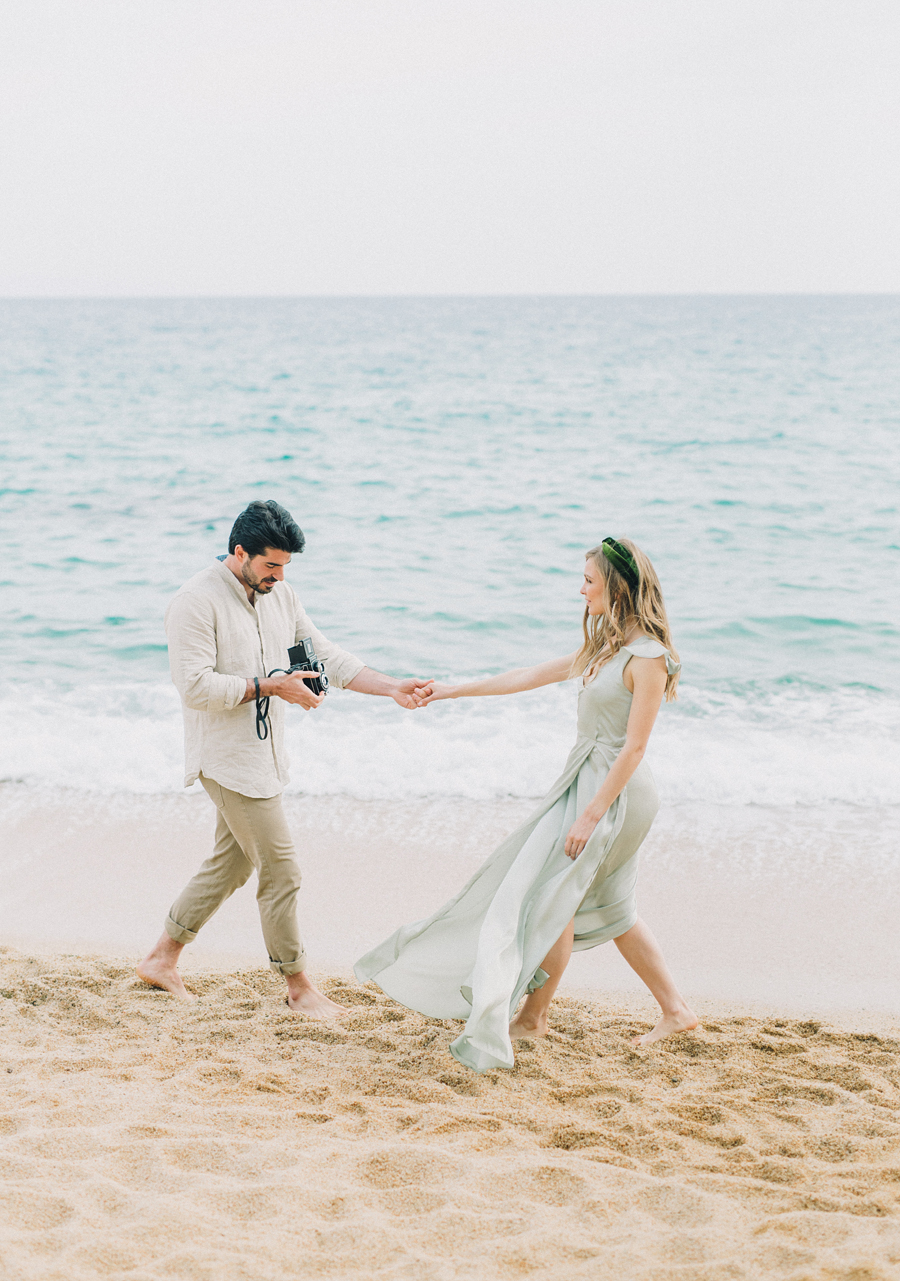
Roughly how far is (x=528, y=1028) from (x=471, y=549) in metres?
10.4

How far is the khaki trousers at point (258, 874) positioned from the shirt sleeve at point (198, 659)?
0.38 metres

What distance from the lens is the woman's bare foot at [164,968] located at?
425cm

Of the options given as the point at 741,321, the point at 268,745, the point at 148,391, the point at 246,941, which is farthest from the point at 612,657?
the point at 741,321

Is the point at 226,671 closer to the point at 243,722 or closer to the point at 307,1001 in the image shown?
the point at 243,722

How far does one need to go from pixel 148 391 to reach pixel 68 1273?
1213 inches

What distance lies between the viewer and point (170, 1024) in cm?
396

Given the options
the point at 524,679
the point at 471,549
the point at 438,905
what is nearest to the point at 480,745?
the point at 438,905

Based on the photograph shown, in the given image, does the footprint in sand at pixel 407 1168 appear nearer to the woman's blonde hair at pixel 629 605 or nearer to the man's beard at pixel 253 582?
the woman's blonde hair at pixel 629 605

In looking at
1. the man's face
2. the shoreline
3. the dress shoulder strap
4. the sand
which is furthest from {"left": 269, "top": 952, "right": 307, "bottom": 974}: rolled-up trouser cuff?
the dress shoulder strap

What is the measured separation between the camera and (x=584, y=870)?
12.2ft

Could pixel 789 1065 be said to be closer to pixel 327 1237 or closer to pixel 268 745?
pixel 327 1237

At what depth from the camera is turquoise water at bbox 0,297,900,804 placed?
7281 mm

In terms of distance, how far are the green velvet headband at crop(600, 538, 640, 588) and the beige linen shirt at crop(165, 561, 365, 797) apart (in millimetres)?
1318

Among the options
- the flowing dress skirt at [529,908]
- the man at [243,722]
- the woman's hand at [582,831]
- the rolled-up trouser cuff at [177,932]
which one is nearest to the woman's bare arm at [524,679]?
the flowing dress skirt at [529,908]
